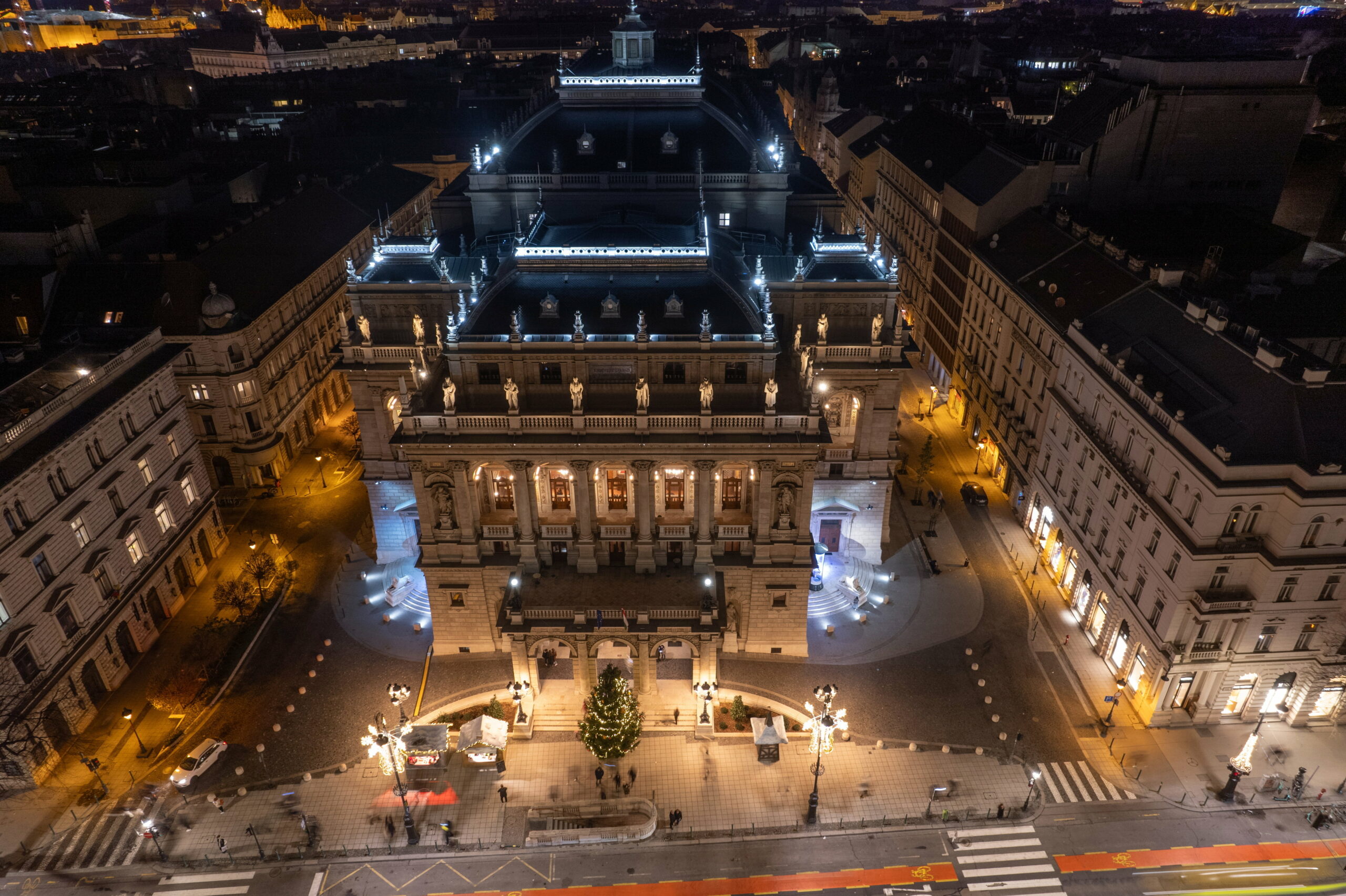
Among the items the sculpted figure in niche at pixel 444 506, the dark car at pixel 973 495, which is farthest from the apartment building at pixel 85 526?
the dark car at pixel 973 495

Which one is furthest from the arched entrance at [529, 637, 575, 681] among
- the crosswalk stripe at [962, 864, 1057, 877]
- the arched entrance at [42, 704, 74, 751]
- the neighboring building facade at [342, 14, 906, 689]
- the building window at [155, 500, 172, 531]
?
the building window at [155, 500, 172, 531]

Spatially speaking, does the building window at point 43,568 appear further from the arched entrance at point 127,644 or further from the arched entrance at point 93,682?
the arched entrance at point 127,644

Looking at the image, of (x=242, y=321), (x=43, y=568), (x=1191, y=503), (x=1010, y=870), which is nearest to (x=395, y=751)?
(x=43, y=568)

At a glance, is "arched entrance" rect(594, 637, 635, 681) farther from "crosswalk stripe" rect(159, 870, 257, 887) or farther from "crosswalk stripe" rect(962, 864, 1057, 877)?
"crosswalk stripe" rect(962, 864, 1057, 877)

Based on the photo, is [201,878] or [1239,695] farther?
[1239,695]

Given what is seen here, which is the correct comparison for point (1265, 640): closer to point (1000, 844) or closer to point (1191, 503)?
point (1191, 503)

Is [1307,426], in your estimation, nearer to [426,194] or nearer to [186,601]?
[186,601]

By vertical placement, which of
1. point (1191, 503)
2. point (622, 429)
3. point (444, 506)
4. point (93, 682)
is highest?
point (622, 429)
